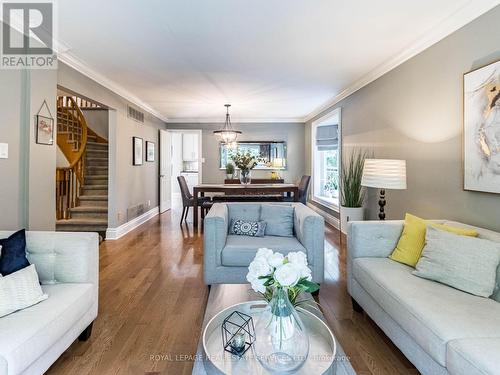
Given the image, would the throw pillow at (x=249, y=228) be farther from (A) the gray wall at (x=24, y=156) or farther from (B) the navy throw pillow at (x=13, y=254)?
(A) the gray wall at (x=24, y=156)

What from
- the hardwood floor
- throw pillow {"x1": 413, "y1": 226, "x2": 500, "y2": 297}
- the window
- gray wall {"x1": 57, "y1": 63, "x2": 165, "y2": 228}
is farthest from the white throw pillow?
the window

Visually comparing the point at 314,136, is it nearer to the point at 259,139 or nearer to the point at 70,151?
the point at 259,139

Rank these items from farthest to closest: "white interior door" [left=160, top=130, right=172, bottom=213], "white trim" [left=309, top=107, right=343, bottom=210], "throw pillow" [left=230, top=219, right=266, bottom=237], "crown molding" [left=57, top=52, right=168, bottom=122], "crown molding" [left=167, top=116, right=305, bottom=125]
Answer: "crown molding" [left=167, top=116, right=305, bottom=125] < "white interior door" [left=160, top=130, right=172, bottom=213] < "white trim" [left=309, top=107, right=343, bottom=210] < "crown molding" [left=57, top=52, right=168, bottom=122] < "throw pillow" [left=230, top=219, right=266, bottom=237]

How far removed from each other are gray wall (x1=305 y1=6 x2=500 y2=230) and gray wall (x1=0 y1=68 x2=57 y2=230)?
12.3ft

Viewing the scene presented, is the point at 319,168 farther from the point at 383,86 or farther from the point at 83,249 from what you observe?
the point at 83,249

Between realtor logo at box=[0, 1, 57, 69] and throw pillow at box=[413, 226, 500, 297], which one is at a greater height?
realtor logo at box=[0, 1, 57, 69]

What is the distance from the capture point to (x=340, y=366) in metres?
1.16

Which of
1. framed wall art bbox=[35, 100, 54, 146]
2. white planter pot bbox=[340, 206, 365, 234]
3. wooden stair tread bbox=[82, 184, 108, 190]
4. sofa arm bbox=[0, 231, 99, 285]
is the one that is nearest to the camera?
sofa arm bbox=[0, 231, 99, 285]

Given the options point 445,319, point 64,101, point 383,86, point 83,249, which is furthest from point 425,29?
point 64,101

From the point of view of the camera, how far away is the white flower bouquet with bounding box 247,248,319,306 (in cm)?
113

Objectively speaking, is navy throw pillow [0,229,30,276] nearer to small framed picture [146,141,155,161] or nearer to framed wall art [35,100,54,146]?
framed wall art [35,100,54,146]

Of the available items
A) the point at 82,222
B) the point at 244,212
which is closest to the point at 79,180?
the point at 82,222

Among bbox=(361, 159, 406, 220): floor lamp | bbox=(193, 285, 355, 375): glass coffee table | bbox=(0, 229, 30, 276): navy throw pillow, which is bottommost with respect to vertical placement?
bbox=(193, 285, 355, 375): glass coffee table

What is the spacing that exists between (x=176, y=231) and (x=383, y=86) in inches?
154
